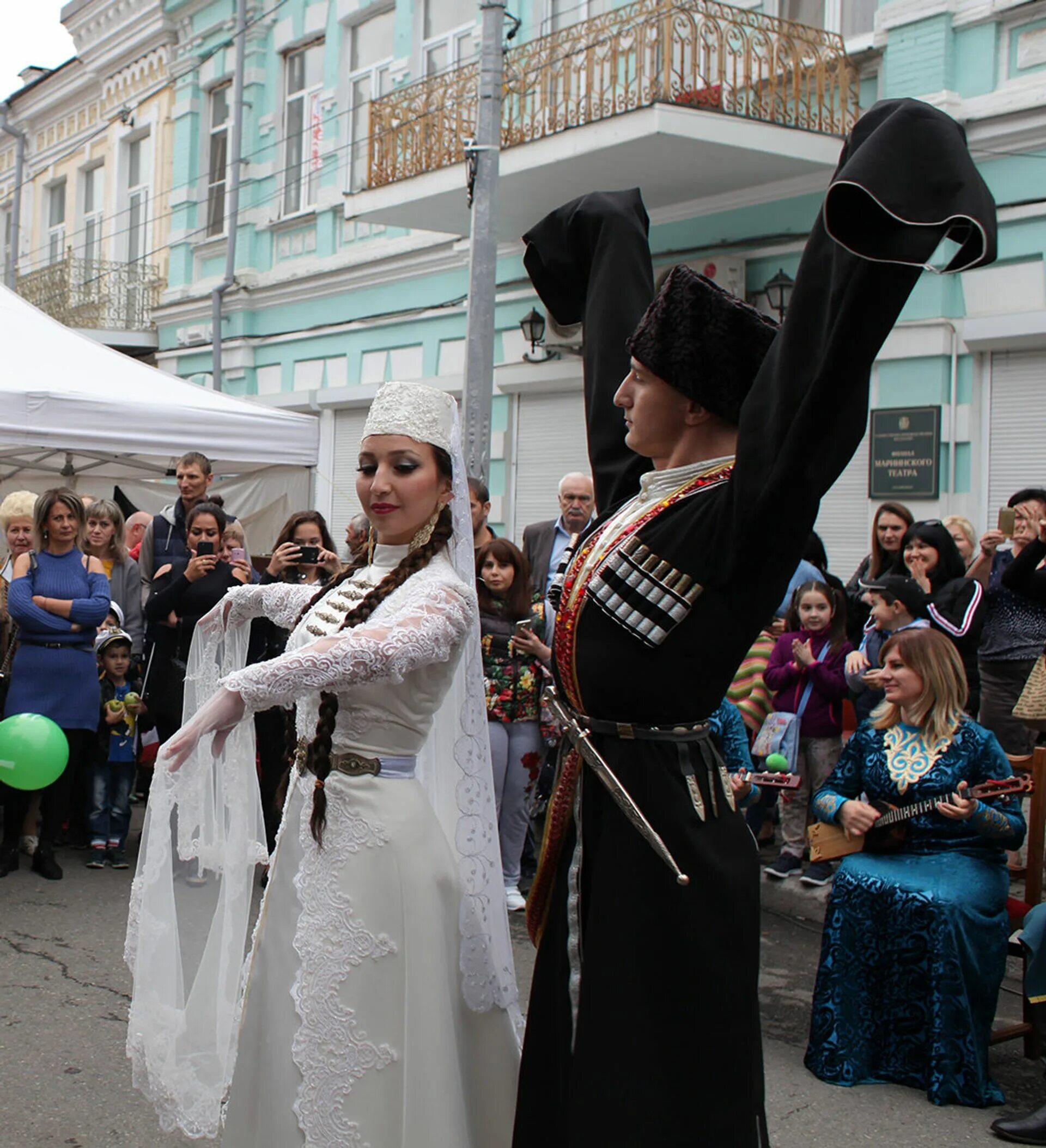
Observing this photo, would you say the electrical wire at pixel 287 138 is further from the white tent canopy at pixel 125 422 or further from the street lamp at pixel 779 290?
the white tent canopy at pixel 125 422

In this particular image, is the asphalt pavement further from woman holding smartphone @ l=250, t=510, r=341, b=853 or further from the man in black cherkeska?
woman holding smartphone @ l=250, t=510, r=341, b=853

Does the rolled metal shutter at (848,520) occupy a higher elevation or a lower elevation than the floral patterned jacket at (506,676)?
higher

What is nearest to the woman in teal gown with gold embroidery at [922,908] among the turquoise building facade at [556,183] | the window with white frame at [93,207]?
the turquoise building facade at [556,183]

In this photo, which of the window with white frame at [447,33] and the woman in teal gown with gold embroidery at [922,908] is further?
the window with white frame at [447,33]

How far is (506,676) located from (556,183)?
17.8 feet

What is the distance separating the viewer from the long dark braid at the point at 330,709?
2.66m

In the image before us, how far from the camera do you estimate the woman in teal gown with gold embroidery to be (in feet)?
12.7

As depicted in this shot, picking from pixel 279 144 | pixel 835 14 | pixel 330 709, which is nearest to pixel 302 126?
pixel 279 144

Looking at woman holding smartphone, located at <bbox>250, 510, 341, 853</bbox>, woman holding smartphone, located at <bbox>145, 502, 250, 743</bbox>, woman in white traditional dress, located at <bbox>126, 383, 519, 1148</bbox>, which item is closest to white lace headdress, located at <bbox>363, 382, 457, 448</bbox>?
woman in white traditional dress, located at <bbox>126, 383, 519, 1148</bbox>

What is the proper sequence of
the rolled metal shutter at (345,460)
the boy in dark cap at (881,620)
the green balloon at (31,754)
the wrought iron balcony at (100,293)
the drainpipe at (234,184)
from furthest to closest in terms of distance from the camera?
the wrought iron balcony at (100,293) < the drainpipe at (234,184) < the rolled metal shutter at (345,460) < the boy in dark cap at (881,620) < the green balloon at (31,754)

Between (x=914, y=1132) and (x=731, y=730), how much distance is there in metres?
1.43

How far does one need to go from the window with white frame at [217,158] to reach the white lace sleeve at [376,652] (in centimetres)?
1383

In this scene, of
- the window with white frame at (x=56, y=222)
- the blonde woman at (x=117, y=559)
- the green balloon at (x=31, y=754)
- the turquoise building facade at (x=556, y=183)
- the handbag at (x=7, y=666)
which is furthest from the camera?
the window with white frame at (x=56, y=222)

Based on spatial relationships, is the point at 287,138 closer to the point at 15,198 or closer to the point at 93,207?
the point at 93,207
